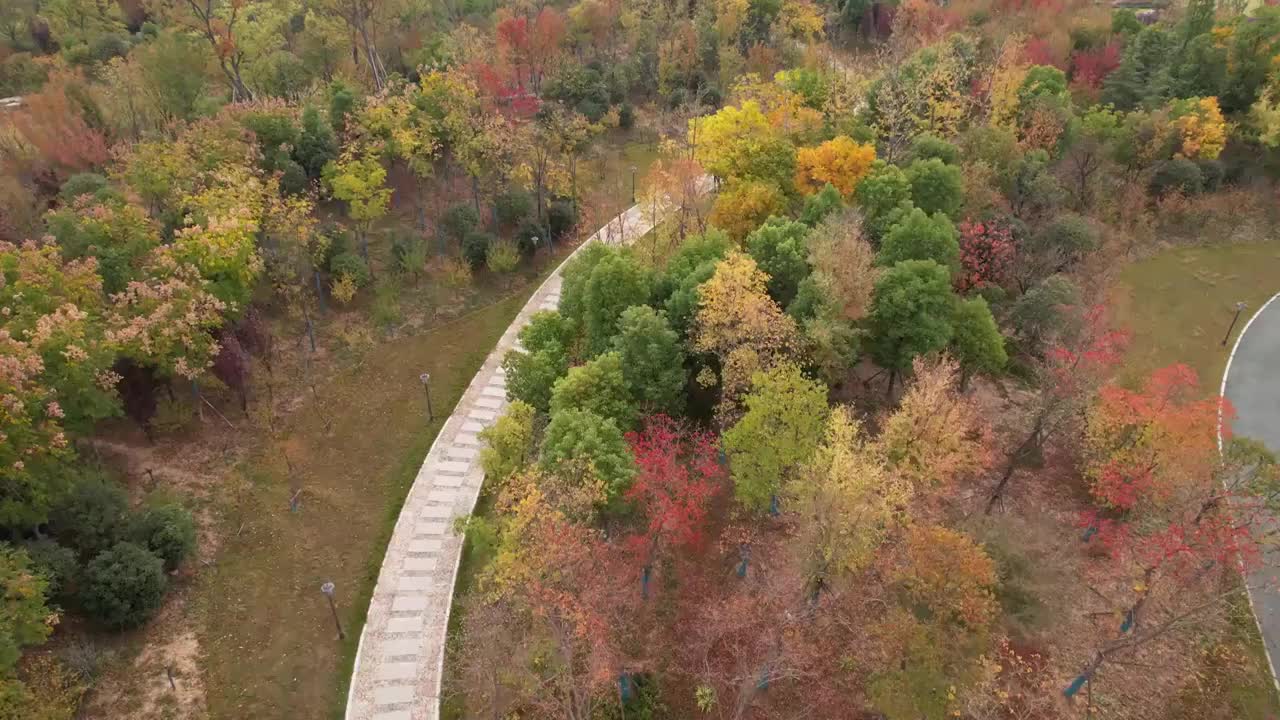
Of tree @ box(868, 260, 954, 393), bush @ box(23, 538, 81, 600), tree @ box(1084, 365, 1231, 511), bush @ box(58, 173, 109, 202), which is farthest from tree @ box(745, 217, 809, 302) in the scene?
bush @ box(58, 173, 109, 202)

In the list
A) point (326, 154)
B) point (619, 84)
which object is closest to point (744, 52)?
point (619, 84)

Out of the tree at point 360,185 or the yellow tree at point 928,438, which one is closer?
the yellow tree at point 928,438

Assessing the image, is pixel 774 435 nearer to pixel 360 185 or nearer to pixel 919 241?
pixel 919 241

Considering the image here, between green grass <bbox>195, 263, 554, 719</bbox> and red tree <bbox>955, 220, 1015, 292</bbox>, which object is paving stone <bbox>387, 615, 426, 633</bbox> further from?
red tree <bbox>955, 220, 1015, 292</bbox>

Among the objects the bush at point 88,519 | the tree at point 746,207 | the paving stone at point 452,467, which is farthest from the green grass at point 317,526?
the tree at point 746,207

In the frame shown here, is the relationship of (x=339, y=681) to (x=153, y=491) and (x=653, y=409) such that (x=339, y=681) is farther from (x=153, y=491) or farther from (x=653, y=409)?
(x=653, y=409)

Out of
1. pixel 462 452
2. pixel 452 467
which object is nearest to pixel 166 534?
pixel 452 467

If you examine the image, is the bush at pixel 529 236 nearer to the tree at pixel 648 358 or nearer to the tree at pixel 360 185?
the tree at pixel 360 185

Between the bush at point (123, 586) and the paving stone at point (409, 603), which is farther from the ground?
the bush at point (123, 586)
